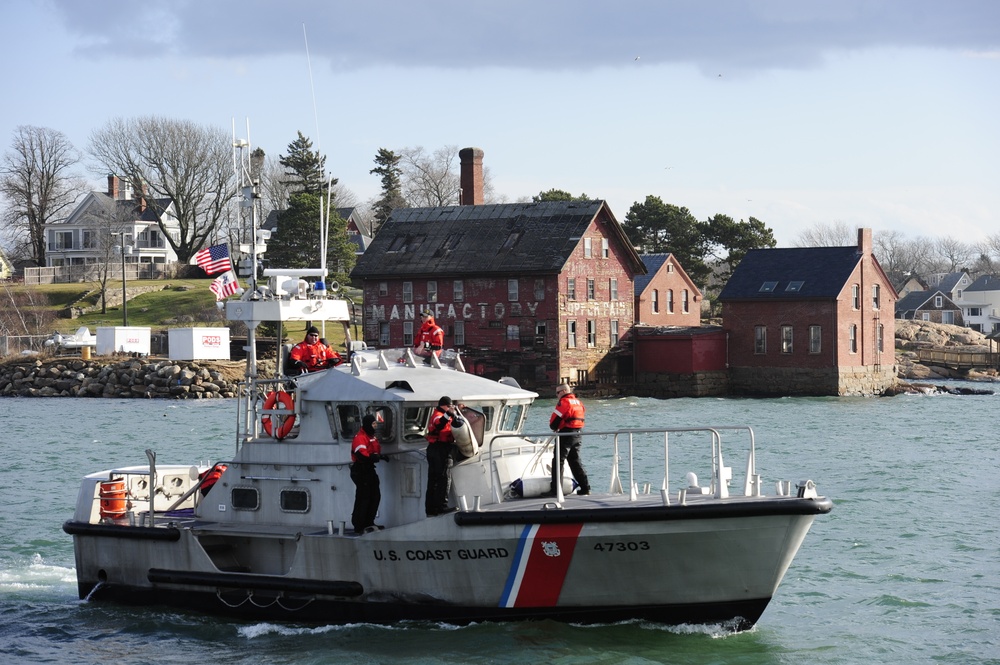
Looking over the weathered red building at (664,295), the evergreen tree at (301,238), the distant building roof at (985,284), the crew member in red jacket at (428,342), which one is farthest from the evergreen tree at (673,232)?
the crew member in red jacket at (428,342)

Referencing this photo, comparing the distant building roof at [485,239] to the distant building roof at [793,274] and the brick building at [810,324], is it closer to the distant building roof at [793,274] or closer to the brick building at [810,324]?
the distant building roof at [793,274]

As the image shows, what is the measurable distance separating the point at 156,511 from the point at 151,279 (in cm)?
8213

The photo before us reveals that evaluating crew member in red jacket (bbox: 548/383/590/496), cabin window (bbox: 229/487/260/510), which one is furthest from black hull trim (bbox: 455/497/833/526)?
cabin window (bbox: 229/487/260/510)

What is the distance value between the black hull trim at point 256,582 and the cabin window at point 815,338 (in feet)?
175

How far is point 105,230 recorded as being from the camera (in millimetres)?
101062

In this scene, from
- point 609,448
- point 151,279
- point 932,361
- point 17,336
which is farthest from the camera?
point 151,279

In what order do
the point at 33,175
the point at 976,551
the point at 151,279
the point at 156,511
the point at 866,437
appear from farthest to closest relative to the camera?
1. the point at 33,175
2. the point at 151,279
3. the point at 866,437
4. the point at 976,551
5. the point at 156,511

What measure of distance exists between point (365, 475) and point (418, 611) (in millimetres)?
1838

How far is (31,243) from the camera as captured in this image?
108938 mm

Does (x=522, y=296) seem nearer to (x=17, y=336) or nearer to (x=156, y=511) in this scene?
(x=17, y=336)

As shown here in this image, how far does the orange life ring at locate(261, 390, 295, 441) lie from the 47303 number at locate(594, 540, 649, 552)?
14.8 feet

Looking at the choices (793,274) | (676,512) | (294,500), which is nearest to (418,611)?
(294,500)

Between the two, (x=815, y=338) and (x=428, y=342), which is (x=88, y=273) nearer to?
(x=815, y=338)

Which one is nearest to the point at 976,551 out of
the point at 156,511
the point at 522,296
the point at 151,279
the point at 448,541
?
the point at 448,541
